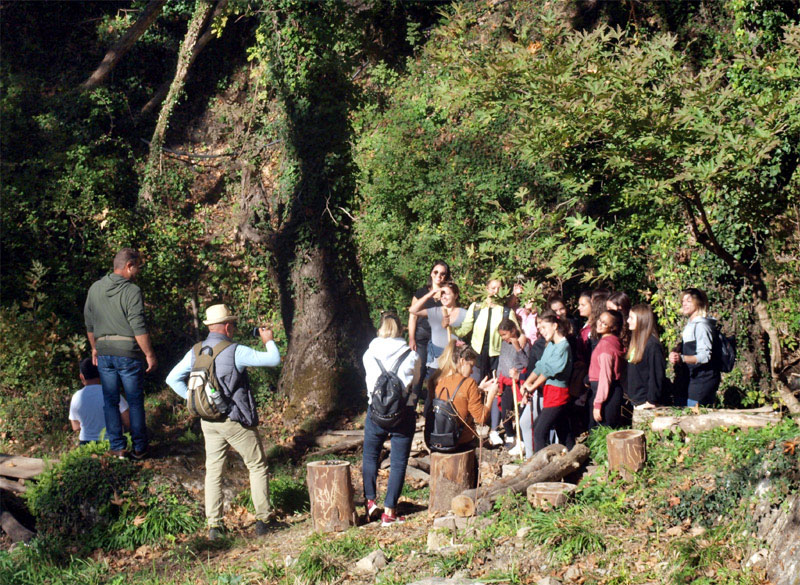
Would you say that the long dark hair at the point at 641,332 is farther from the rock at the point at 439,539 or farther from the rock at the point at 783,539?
the rock at the point at 439,539

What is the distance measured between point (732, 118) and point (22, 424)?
367 inches

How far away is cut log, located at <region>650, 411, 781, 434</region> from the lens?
7.19 meters

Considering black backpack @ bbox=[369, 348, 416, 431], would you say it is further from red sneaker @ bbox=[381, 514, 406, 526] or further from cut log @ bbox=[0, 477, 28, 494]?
cut log @ bbox=[0, 477, 28, 494]

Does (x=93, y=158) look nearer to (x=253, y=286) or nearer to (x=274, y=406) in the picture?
(x=253, y=286)

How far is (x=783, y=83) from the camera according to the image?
7.70m

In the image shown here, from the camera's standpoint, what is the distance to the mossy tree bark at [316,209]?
38.0 feet

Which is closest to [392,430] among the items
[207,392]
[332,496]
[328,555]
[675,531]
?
[332,496]

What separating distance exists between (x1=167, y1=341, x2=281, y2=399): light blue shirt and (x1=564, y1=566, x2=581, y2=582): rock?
9.42ft

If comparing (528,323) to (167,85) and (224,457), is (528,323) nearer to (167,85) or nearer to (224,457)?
(224,457)

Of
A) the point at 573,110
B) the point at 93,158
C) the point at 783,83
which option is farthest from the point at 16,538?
the point at 93,158

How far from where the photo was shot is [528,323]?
9.88 meters

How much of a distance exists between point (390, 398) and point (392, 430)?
36 centimetres

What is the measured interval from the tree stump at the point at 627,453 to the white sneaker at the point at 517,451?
1.52 meters

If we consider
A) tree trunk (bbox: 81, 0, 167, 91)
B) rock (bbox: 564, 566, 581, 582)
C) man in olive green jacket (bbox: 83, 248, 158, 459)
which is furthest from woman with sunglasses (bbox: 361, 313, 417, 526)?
tree trunk (bbox: 81, 0, 167, 91)
